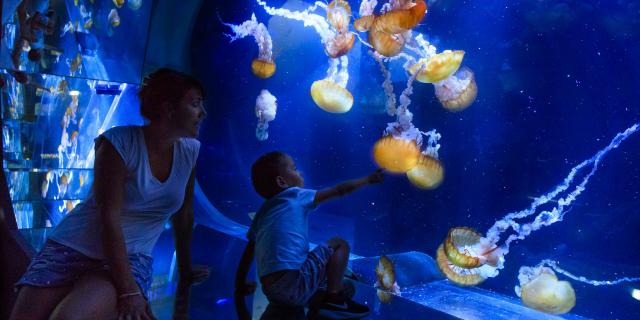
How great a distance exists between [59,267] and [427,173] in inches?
69.1

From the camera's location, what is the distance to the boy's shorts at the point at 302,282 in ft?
5.69

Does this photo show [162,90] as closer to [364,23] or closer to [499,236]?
[364,23]

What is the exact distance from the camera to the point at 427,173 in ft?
8.49

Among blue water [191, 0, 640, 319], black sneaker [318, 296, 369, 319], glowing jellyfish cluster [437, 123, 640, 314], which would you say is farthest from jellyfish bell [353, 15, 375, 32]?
black sneaker [318, 296, 369, 319]

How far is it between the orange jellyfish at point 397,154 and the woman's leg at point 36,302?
1.66m

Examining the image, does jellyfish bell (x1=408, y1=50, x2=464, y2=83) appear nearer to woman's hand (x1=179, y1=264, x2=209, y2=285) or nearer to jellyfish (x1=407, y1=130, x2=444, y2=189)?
jellyfish (x1=407, y1=130, x2=444, y2=189)

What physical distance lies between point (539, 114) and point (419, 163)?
63cm

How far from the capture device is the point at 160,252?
2.69 metres

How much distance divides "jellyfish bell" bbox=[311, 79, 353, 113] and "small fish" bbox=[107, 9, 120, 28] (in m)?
1.26

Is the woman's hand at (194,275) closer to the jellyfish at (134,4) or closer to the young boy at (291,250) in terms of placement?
the young boy at (291,250)

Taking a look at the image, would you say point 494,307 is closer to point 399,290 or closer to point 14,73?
point 399,290

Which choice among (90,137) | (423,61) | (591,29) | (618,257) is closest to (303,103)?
(423,61)

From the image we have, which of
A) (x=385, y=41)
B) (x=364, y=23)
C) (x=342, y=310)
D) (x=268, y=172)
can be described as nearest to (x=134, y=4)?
(x=364, y=23)

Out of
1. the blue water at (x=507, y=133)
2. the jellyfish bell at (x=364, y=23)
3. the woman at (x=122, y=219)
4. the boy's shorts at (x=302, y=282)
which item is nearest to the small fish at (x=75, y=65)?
the blue water at (x=507, y=133)
